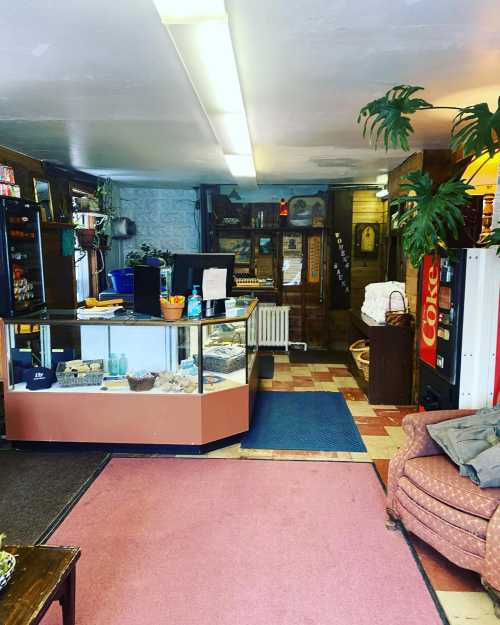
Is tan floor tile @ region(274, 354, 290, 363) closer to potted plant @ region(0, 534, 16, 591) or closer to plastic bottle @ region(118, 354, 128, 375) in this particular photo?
plastic bottle @ region(118, 354, 128, 375)

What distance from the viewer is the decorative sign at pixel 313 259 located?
822 centimetres

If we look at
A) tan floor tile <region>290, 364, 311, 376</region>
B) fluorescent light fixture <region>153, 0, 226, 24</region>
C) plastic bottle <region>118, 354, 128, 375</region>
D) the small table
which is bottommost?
tan floor tile <region>290, 364, 311, 376</region>

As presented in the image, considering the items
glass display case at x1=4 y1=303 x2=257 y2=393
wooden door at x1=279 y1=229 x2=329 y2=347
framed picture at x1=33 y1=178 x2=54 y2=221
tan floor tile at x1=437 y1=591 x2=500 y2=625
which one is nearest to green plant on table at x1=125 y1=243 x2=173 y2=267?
wooden door at x1=279 y1=229 x2=329 y2=347

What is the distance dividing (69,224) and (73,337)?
7.19 feet

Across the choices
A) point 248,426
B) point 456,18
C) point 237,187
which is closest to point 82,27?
point 456,18

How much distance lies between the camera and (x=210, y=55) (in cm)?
239

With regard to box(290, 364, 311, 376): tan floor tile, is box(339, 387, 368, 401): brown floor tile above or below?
below

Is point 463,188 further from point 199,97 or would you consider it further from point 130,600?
point 130,600

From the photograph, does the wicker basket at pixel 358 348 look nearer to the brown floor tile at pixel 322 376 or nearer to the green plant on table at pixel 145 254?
the brown floor tile at pixel 322 376

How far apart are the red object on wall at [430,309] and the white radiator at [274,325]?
13.0ft

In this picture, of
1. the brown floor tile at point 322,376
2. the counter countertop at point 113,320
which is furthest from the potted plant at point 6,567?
the brown floor tile at point 322,376

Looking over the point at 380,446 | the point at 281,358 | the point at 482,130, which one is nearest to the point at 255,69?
the point at 482,130

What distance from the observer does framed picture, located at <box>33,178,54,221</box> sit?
5.61 meters

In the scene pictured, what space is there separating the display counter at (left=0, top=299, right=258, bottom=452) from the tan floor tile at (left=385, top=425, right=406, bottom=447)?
140 centimetres
